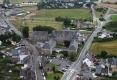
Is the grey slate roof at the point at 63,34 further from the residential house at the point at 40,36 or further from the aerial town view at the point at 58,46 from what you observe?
the residential house at the point at 40,36

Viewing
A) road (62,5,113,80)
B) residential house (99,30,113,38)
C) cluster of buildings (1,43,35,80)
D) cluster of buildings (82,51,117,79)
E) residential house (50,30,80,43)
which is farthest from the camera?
residential house (99,30,113,38)

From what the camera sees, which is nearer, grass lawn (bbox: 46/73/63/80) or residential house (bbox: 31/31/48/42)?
grass lawn (bbox: 46/73/63/80)

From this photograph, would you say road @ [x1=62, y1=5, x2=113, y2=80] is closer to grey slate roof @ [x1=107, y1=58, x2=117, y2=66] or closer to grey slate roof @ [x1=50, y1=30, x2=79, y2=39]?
grey slate roof @ [x1=50, y1=30, x2=79, y2=39]

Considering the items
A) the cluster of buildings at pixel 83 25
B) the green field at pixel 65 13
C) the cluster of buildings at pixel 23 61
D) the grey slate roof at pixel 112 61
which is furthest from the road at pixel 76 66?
the green field at pixel 65 13

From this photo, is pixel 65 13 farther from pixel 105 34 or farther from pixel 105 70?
pixel 105 70

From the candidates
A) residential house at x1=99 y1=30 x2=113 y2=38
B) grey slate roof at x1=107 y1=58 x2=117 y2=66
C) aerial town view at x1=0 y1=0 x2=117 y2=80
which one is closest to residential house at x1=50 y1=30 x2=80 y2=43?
aerial town view at x1=0 y1=0 x2=117 y2=80

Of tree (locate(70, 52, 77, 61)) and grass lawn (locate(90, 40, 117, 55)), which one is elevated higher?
tree (locate(70, 52, 77, 61))

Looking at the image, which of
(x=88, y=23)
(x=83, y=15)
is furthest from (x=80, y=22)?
(x=83, y=15)
